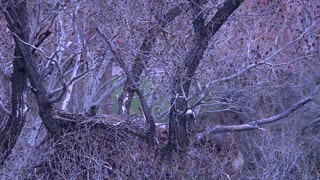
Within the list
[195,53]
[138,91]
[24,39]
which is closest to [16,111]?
[24,39]

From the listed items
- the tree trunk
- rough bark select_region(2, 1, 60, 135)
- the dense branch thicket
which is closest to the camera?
rough bark select_region(2, 1, 60, 135)

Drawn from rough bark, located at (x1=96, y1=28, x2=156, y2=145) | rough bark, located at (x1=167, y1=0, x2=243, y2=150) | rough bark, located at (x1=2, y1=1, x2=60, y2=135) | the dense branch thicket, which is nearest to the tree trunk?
the dense branch thicket

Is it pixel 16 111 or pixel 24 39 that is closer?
pixel 24 39

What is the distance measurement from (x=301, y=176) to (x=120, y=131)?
8.59 feet

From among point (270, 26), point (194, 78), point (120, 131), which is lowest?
point (120, 131)

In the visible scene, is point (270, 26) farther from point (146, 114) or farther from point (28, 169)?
point (28, 169)

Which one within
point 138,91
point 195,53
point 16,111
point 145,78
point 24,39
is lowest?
point 16,111

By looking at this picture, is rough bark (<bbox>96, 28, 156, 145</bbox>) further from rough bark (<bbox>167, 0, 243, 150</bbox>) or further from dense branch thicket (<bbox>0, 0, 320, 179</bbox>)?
rough bark (<bbox>167, 0, 243, 150</bbox>)

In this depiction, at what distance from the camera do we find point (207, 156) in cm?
880

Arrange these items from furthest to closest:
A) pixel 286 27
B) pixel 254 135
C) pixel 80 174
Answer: pixel 254 135 → pixel 286 27 → pixel 80 174

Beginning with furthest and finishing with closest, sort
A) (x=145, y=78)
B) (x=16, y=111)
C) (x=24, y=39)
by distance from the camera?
(x=145, y=78), (x=16, y=111), (x=24, y=39)

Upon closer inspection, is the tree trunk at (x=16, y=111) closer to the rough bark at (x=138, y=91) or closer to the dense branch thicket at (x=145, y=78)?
the dense branch thicket at (x=145, y=78)

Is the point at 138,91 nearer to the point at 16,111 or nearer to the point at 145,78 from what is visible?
the point at 145,78

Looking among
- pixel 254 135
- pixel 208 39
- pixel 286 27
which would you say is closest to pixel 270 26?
pixel 286 27
